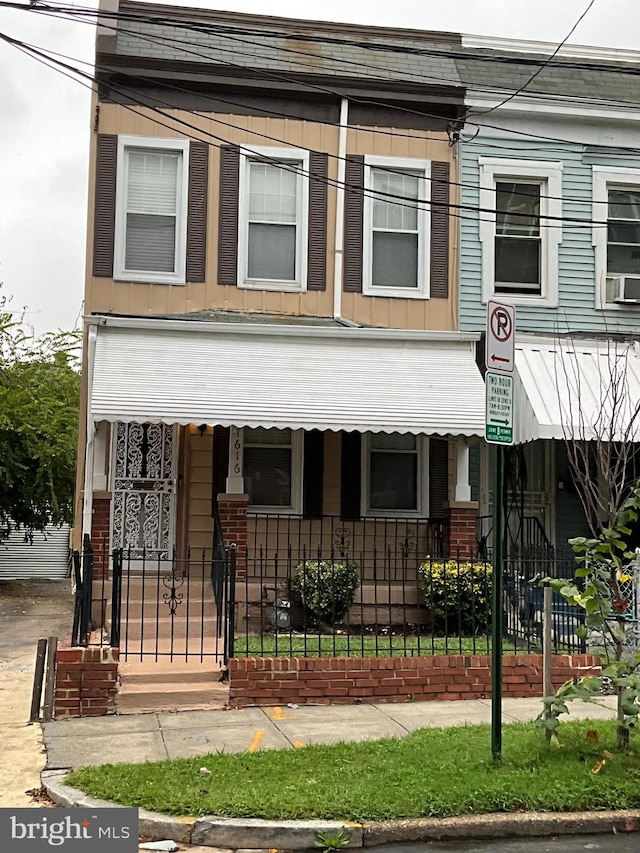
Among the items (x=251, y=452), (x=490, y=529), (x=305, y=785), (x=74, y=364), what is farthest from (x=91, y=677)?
(x=74, y=364)

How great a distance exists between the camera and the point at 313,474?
1337 centimetres

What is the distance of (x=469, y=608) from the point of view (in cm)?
1114

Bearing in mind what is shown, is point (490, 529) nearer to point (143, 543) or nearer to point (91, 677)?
point (143, 543)

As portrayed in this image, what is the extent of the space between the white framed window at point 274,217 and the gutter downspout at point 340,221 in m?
0.42

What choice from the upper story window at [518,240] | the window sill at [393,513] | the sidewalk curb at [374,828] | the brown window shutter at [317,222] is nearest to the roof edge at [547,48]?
the upper story window at [518,240]

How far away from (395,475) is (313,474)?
1171mm

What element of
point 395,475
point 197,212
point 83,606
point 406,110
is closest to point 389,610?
point 83,606

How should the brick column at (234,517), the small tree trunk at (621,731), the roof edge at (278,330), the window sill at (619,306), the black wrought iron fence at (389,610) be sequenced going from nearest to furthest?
the small tree trunk at (621,731) < the black wrought iron fence at (389,610) < the brick column at (234,517) < the roof edge at (278,330) < the window sill at (619,306)

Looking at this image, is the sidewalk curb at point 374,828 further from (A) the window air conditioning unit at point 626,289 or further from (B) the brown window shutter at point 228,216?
(A) the window air conditioning unit at point 626,289

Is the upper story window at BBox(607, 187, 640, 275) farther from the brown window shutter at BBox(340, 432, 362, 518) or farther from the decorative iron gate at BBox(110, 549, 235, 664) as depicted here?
the decorative iron gate at BBox(110, 549, 235, 664)

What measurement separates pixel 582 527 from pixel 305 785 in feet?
29.4

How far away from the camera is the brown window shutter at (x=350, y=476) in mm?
13383

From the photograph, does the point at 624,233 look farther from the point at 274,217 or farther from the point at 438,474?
the point at 274,217

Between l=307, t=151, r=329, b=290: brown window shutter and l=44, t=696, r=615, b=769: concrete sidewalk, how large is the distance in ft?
21.3
